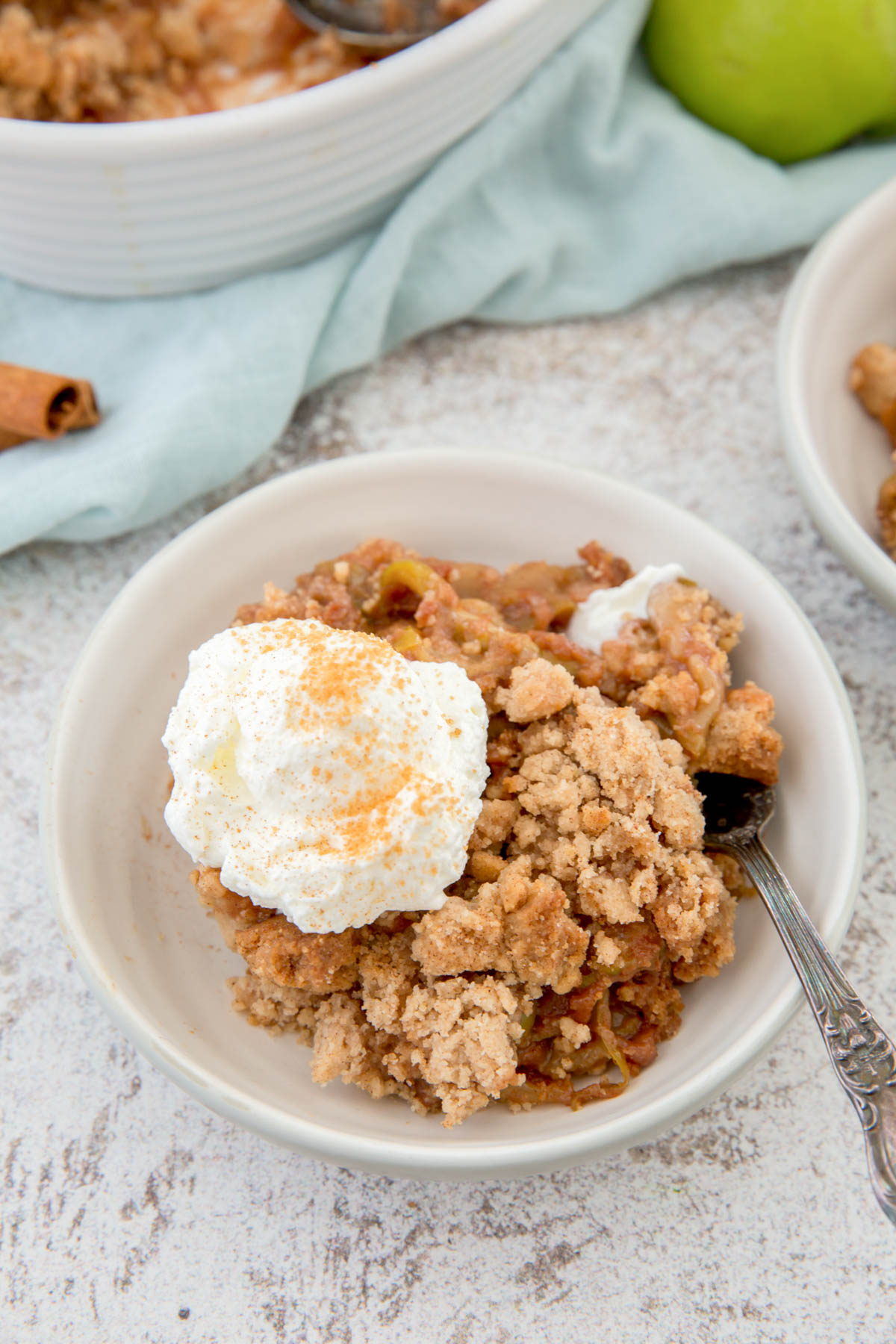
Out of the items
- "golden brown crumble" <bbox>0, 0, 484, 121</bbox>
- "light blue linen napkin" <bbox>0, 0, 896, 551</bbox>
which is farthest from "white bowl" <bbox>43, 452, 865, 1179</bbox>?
"golden brown crumble" <bbox>0, 0, 484, 121</bbox>

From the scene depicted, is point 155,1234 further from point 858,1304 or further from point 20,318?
point 20,318

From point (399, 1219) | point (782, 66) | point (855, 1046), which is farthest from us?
point (782, 66)

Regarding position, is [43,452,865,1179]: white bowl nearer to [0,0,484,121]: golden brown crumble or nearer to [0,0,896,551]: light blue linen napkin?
[0,0,896,551]: light blue linen napkin

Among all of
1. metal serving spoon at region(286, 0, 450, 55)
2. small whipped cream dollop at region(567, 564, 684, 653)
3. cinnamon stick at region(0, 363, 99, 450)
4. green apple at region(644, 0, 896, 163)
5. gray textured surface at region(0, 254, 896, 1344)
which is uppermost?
green apple at region(644, 0, 896, 163)

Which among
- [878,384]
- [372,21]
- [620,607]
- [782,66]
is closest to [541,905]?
[620,607]

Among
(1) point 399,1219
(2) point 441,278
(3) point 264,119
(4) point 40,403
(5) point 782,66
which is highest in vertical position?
(5) point 782,66

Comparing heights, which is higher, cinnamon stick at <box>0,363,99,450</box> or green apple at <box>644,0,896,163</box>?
green apple at <box>644,0,896,163</box>

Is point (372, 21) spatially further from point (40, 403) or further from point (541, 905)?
point (541, 905)
